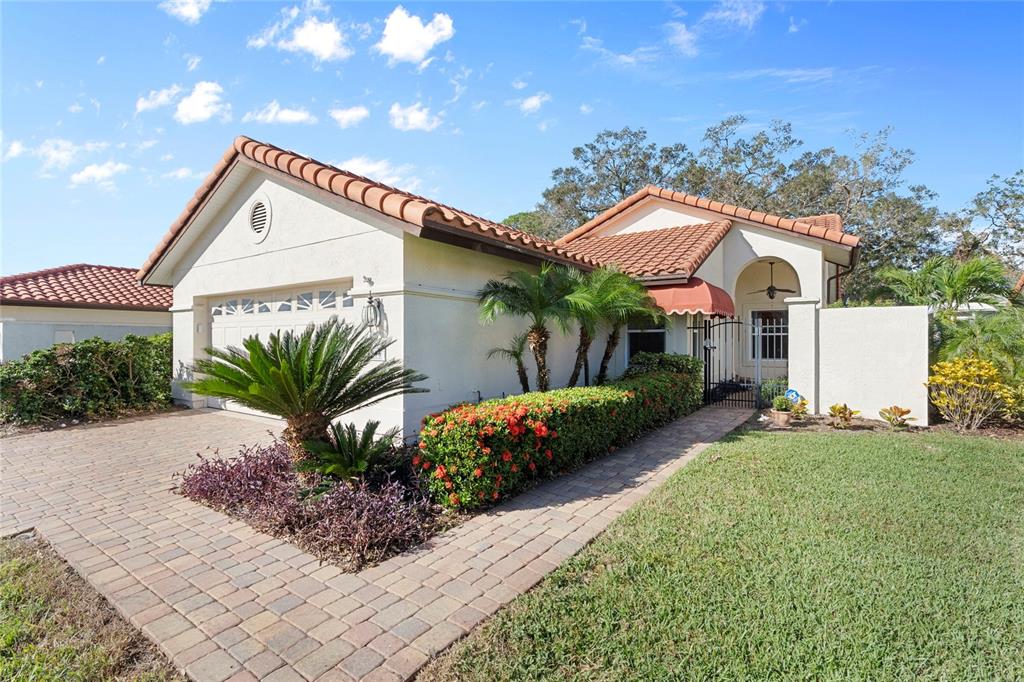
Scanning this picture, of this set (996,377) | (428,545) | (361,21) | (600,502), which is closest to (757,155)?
(996,377)

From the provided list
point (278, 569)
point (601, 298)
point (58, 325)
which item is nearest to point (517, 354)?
point (601, 298)

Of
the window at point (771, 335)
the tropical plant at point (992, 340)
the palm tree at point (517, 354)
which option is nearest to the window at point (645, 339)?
the palm tree at point (517, 354)

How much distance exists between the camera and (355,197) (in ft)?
36.7

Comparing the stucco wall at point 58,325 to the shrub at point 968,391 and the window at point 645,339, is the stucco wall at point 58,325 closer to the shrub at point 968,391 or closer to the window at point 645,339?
the window at point 645,339

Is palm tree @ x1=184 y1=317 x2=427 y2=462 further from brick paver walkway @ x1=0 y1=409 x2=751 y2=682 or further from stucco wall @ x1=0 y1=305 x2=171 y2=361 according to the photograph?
stucco wall @ x1=0 y1=305 x2=171 y2=361

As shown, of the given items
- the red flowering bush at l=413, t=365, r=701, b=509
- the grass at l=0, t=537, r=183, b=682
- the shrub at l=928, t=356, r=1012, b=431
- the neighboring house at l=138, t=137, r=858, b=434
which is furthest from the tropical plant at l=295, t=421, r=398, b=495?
the shrub at l=928, t=356, r=1012, b=431

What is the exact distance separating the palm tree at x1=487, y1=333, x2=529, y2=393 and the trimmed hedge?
13.3 meters

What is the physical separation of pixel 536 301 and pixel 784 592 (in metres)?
8.58

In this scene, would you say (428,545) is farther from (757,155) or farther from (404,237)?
(757,155)

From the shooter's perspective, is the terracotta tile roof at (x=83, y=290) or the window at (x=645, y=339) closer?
the window at (x=645, y=339)

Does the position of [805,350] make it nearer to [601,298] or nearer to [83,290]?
[601,298]

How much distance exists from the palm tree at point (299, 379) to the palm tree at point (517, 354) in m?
4.68

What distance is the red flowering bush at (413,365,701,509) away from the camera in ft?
26.6

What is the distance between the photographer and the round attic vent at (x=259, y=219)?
14.2 m
